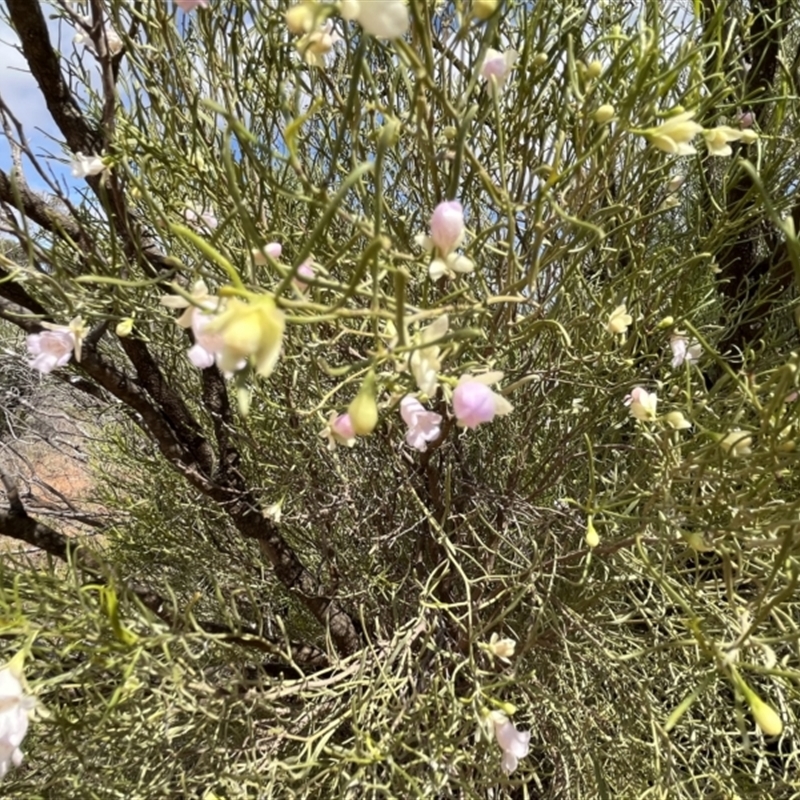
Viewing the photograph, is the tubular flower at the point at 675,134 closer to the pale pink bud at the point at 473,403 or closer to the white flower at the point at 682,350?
the pale pink bud at the point at 473,403

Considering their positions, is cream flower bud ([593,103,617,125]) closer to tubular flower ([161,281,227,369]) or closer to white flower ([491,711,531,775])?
tubular flower ([161,281,227,369])

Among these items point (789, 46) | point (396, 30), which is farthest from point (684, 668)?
point (789, 46)

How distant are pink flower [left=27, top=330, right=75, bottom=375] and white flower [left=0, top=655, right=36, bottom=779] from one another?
277 millimetres

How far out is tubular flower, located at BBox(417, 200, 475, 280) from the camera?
483 millimetres

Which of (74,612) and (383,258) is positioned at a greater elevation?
(383,258)

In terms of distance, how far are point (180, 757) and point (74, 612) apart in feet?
0.69

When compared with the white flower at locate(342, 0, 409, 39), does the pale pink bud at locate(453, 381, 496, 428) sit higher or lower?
lower

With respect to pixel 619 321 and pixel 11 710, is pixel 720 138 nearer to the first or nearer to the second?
pixel 619 321

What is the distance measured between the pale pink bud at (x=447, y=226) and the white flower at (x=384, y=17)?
12 cm

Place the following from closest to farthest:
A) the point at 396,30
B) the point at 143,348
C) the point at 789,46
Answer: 1. the point at 396,30
2. the point at 143,348
3. the point at 789,46

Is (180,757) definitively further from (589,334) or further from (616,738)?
(589,334)

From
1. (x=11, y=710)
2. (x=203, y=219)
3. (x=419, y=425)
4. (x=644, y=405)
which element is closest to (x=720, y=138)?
(x=644, y=405)

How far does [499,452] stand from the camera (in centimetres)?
112

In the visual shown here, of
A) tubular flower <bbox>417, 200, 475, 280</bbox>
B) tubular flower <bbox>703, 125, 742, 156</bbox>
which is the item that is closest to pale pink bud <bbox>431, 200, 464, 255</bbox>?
tubular flower <bbox>417, 200, 475, 280</bbox>
